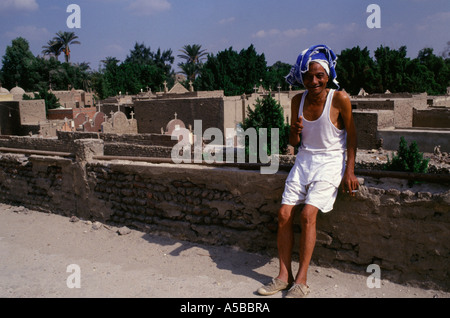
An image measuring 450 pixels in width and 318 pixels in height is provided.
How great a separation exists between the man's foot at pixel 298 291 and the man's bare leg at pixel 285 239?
0.46ft

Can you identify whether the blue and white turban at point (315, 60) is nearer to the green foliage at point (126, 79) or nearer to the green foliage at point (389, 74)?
the green foliage at point (389, 74)

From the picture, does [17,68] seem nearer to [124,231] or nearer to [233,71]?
[233,71]

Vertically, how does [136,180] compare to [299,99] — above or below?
below

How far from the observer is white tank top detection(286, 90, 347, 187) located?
3.51 meters

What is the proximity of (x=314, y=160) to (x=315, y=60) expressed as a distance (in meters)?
0.91

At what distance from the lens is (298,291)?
10.9 ft

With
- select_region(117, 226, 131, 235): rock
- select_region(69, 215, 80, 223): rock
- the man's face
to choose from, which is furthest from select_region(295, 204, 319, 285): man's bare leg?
select_region(69, 215, 80, 223): rock

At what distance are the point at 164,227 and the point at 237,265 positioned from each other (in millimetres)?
1374

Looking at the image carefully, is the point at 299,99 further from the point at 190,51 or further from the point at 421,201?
the point at 190,51

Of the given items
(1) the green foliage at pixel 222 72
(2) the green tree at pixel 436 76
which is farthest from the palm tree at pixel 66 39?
(2) the green tree at pixel 436 76

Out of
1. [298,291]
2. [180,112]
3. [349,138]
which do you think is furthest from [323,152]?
[180,112]

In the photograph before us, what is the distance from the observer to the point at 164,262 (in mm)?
4418

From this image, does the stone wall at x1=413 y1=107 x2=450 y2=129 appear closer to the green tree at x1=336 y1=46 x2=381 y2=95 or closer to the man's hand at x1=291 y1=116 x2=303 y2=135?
the man's hand at x1=291 y1=116 x2=303 y2=135

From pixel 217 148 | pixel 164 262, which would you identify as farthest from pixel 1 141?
pixel 164 262
